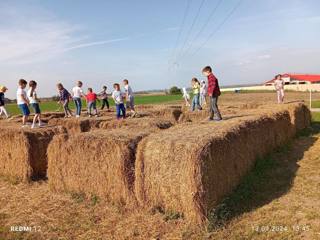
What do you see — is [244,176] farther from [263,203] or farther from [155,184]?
[155,184]

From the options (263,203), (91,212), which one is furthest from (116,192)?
(263,203)

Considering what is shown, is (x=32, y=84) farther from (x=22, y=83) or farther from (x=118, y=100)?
(x=118, y=100)

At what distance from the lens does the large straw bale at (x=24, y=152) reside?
957cm

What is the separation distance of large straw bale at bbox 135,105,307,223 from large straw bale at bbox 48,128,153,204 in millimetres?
376

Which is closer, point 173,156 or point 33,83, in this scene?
point 173,156

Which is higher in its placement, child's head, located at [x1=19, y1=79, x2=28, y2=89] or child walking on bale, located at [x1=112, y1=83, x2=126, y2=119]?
child's head, located at [x1=19, y1=79, x2=28, y2=89]

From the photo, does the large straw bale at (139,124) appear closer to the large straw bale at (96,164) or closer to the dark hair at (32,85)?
the large straw bale at (96,164)

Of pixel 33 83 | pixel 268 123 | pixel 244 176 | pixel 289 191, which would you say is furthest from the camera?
pixel 33 83

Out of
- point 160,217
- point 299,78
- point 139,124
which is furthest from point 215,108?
point 299,78

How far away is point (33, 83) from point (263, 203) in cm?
882

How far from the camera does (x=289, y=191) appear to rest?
7359 millimetres

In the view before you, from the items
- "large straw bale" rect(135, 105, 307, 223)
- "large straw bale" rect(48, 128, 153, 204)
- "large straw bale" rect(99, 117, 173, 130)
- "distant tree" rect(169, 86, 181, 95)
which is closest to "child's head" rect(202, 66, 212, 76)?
"large straw bale" rect(99, 117, 173, 130)

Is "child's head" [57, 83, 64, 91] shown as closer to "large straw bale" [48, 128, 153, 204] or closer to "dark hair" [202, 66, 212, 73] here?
"large straw bale" [48, 128, 153, 204]

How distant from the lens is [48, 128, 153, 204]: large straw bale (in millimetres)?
7059
